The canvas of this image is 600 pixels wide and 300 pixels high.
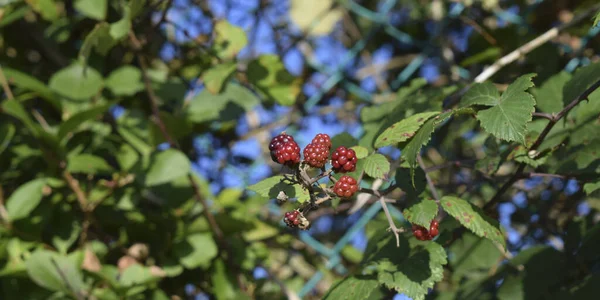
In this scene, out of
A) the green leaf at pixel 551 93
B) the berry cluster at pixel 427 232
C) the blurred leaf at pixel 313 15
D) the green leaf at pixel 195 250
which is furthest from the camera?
the blurred leaf at pixel 313 15

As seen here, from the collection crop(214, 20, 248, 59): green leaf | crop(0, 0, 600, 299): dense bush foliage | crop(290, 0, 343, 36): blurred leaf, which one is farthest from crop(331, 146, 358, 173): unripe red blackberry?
crop(290, 0, 343, 36): blurred leaf

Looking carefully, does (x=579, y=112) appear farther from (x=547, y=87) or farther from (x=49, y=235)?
(x=49, y=235)

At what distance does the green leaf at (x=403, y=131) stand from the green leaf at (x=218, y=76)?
48 centimetres

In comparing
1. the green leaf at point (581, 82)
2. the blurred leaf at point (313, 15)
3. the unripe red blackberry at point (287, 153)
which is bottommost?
the green leaf at point (581, 82)

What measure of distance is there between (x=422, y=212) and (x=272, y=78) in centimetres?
61

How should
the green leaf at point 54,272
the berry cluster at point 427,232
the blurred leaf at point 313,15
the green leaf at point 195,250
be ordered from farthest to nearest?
1. the blurred leaf at point 313,15
2. the green leaf at point 195,250
3. the green leaf at point 54,272
4. the berry cluster at point 427,232

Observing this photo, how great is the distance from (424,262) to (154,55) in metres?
1.16

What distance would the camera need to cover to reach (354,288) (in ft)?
3.08

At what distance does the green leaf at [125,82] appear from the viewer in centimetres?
147

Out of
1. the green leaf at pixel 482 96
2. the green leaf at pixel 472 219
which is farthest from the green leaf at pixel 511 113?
the green leaf at pixel 472 219

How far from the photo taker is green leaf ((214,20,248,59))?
1.35m

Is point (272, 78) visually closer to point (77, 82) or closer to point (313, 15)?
point (77, 82)

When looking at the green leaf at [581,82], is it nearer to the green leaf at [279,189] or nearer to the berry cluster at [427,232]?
the berry cluster at [427,232]

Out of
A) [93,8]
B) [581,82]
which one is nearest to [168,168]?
[93,8]
